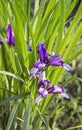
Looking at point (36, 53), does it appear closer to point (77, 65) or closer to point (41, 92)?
point (41, 92)

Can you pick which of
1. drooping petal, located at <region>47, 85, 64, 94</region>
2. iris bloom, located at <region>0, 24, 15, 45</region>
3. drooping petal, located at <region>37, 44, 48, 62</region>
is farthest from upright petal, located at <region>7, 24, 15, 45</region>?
drooping petal, located at <region>47, 85, 64, 94</region>

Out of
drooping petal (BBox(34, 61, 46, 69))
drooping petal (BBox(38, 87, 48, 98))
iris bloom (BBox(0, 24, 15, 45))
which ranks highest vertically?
iris bloom (BBox(0, 24, 15, 45))

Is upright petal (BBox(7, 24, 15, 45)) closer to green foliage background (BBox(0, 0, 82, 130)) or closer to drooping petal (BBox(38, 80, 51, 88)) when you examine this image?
green foliage background (BBox(0, 0, 82, 130))

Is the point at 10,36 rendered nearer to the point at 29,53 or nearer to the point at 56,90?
the point at 29,53

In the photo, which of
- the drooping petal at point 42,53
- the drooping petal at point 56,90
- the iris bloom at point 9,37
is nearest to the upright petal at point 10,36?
the iris bloom at point 9,37

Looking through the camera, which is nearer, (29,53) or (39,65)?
(39,65)

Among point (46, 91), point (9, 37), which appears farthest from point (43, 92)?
point (9, 37)

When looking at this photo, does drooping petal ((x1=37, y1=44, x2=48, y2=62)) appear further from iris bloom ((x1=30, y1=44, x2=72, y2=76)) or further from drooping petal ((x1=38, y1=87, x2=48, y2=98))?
drooping petal ((x1=38, y1=87, x2=48, y2=98))

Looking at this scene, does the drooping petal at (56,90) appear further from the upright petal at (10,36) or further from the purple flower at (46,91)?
the upright petal at (10,36)

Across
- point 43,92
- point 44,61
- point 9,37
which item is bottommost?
point 43,92

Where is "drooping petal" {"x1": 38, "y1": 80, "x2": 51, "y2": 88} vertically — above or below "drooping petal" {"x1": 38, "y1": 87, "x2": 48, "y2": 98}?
above

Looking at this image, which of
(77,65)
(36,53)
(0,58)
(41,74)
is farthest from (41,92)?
(77,65)
